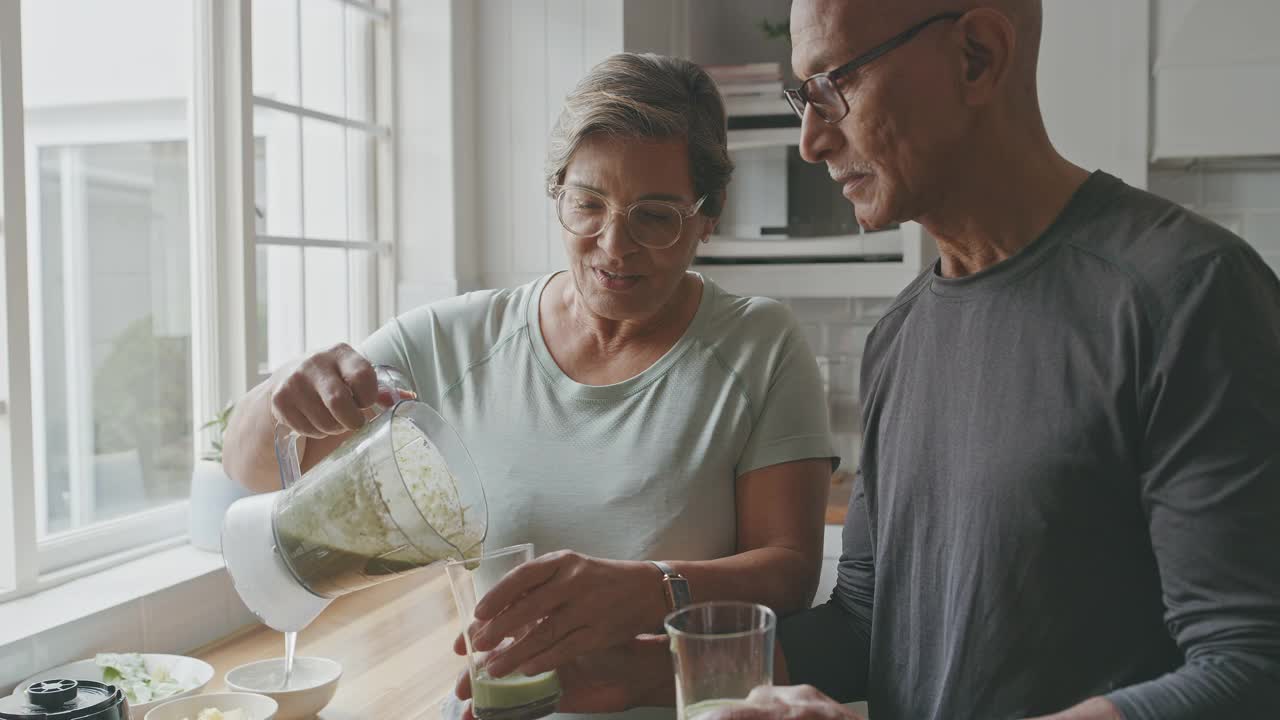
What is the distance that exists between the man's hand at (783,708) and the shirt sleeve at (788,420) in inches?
22.9

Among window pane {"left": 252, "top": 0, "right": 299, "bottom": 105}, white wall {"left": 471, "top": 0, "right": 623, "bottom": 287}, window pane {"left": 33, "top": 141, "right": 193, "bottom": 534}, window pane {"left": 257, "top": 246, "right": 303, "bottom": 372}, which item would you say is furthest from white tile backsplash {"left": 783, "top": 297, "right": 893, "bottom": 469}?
window pane {"left": 33, "top": 141, "right": 193, "bottom": 534}

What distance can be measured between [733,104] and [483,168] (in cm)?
79

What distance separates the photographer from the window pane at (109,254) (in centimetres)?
204

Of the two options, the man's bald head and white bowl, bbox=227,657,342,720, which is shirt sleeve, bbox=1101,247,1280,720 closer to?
the man's bald head

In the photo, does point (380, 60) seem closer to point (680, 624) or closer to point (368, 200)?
point (368, 200)

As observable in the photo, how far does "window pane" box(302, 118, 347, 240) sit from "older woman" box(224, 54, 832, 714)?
153 cm

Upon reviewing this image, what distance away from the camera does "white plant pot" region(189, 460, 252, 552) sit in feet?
6.91

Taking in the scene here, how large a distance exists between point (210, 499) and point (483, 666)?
1.31 metres

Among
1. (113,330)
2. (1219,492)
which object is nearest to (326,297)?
(113,330)

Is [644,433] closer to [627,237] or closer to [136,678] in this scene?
[627,237]

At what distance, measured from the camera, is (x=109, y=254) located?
2.19m

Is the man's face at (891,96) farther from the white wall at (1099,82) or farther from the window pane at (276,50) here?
the white wall at (1099,82)

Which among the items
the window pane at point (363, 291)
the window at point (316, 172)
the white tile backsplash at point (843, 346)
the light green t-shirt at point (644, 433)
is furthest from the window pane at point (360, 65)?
the light green t-shirt at point (644, 433)

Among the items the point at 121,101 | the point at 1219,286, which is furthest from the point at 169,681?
the point at 1219,286
